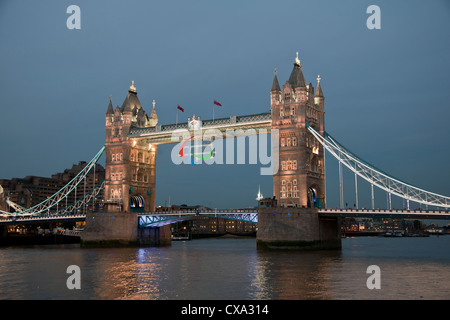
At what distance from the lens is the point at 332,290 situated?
1086 inches

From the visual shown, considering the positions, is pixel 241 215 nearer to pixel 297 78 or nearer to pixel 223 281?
pixel 297 78

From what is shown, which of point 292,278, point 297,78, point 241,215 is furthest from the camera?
point 241,215

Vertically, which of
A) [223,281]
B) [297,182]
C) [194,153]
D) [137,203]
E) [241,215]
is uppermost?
[194,153]

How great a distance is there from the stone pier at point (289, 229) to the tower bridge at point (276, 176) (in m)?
0.11

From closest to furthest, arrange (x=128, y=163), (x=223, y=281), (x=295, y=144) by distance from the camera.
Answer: (x=223, y=281)
(x=295, y=144)
(x=128, y=163)

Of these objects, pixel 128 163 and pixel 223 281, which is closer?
pixel 223 281

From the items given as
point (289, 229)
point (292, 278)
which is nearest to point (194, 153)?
point (289, 229)

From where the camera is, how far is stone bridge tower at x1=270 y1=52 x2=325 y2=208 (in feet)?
199

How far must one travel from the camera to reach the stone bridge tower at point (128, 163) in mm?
75562

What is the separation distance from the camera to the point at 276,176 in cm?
6219

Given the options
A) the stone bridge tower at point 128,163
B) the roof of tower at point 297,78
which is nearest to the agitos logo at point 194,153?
the stone bridge tower at point 128,163

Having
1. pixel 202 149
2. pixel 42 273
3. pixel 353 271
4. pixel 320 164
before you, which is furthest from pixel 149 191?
pixel 353 271

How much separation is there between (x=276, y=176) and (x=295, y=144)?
4.75 metres
